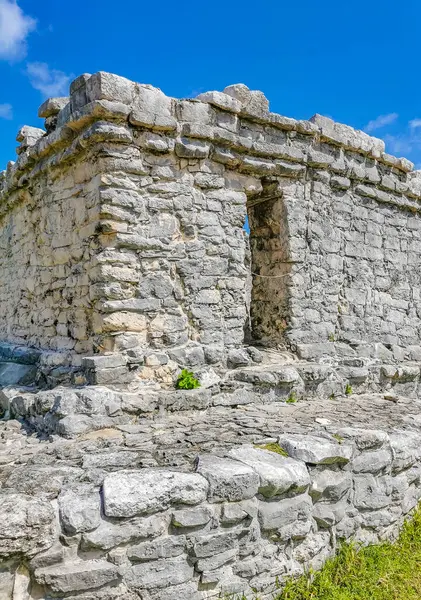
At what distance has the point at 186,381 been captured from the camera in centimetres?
475

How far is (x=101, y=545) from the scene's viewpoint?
8.18 ft

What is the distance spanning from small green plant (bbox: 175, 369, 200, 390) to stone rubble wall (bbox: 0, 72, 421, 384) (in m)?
0.13

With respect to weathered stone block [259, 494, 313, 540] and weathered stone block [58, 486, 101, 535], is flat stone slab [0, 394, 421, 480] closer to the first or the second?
weathered stone block [58, 486, 101, 535]

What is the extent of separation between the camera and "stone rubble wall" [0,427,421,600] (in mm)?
2406

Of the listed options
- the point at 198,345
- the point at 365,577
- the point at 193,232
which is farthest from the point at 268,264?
the point at 365,577

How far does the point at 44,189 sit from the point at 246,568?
4572 mm

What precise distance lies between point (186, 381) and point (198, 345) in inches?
16.7

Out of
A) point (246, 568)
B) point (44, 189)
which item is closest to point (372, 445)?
point (246, 568)

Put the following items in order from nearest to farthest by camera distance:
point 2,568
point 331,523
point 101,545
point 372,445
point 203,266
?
point 2,568
point 101,545
point 331,523
point 372,445
point 203,266

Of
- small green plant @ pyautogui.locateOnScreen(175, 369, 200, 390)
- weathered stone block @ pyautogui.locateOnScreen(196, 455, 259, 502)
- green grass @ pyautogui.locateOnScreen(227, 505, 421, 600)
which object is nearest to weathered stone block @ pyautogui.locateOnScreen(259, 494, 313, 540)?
weathered stone block @ pyautogui.locateOnScreen(196, 455, 259, 502)

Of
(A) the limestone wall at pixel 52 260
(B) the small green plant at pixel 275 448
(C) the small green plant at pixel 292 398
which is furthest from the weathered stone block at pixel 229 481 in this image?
(C) the small green plant at pixel 292 398

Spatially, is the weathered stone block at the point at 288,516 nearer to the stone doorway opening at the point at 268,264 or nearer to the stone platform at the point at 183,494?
the stone platform at the point at 183,494

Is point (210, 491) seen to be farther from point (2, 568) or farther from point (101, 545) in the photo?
point (2, 568)

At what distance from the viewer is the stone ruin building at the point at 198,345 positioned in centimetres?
270
